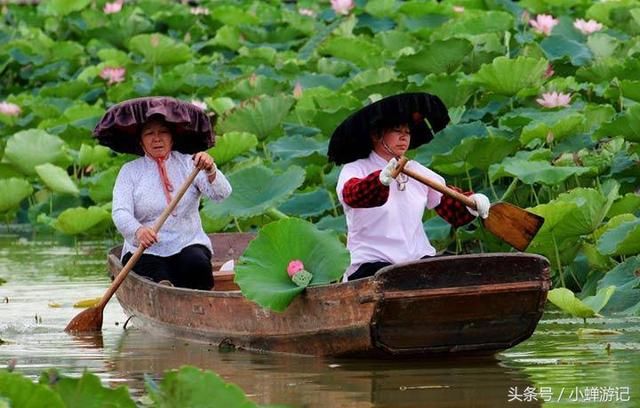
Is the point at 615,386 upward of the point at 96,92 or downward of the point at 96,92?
downward

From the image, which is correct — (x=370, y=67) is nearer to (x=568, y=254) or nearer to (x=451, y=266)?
(x=568, y=254)

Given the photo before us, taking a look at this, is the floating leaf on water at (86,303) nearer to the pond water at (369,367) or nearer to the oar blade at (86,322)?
the pond water at (369,367)

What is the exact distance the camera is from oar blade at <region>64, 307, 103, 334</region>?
766 cm

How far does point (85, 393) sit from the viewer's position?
4.38m

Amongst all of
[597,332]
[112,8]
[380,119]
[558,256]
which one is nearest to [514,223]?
[597,332]

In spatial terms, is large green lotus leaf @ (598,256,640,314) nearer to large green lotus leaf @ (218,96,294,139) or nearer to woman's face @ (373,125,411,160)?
woman's face @ (373,125,411,160)

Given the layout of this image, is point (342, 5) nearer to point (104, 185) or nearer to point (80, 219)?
point (104, 185)

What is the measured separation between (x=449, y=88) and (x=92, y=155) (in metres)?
2.71

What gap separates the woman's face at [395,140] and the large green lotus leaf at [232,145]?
2672 millimetres

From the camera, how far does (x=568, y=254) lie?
7.95 m

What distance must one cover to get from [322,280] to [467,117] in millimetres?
3060

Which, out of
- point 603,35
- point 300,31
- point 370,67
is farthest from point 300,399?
point 300,31

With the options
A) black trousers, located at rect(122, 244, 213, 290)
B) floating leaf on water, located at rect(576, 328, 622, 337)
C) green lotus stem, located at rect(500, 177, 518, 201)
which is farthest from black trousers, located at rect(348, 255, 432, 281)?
green lotus stem, located at rect(500, 177, 518, 201)

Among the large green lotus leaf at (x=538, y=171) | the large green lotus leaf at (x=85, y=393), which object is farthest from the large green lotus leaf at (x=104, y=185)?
the large green lotus leaf at (x=85, y=393)
